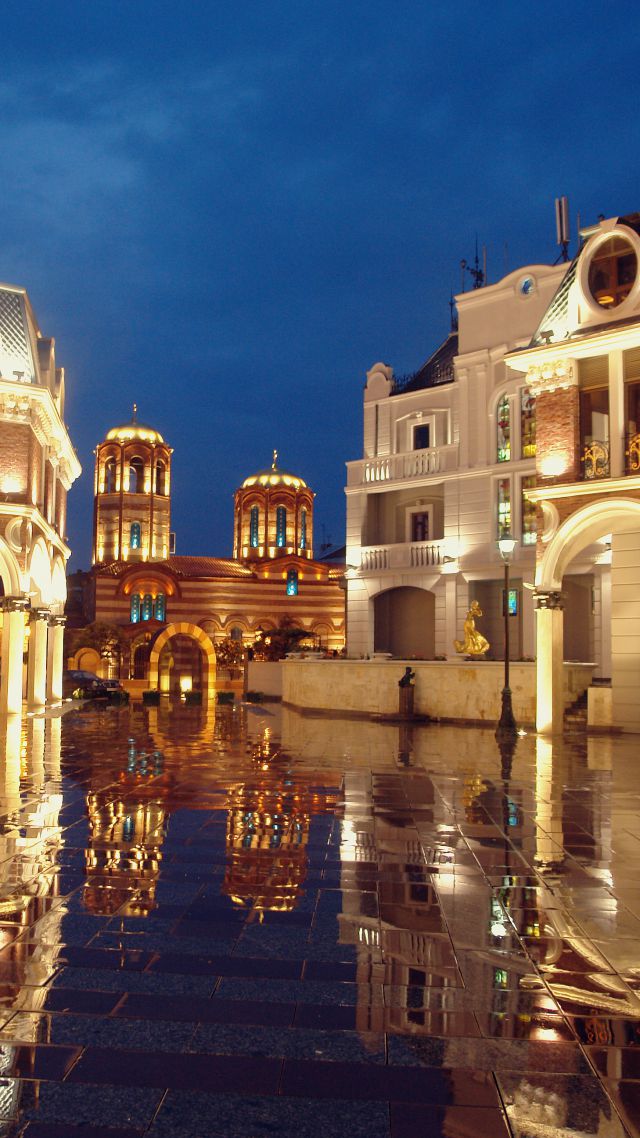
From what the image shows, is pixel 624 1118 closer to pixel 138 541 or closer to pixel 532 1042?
pixel 532 1042

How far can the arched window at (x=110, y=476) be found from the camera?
6097 centimetres

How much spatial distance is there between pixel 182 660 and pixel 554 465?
39.7m

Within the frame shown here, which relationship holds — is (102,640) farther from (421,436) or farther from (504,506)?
(504,506)

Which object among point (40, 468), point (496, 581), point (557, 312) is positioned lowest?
point (496, 581)

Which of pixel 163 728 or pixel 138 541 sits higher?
pixel 138 541

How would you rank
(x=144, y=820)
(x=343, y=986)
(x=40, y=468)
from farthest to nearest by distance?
(x=40, y=468), (x=144, y=820), (x=343, y=986)

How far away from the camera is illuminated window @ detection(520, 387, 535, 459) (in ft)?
97.8

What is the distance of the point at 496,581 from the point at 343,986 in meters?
26.4

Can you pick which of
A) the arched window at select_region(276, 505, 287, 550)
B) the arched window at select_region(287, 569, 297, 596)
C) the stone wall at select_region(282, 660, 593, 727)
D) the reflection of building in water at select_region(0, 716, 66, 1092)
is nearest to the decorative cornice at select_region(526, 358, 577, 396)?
the stone wall at select_region(282, 660, 593, 727)

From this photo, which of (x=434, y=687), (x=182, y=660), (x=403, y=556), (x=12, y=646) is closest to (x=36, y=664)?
(x=12, y=646)

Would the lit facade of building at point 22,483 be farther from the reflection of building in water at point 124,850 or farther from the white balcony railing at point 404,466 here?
the reflection of building in water at point 124,850

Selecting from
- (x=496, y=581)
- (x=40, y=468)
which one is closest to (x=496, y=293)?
(x=496, y=581)

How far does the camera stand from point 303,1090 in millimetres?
3904

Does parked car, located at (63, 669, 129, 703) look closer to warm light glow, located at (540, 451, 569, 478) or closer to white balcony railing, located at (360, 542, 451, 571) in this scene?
white balcony railing, located at (360, 542, 451, 571)
